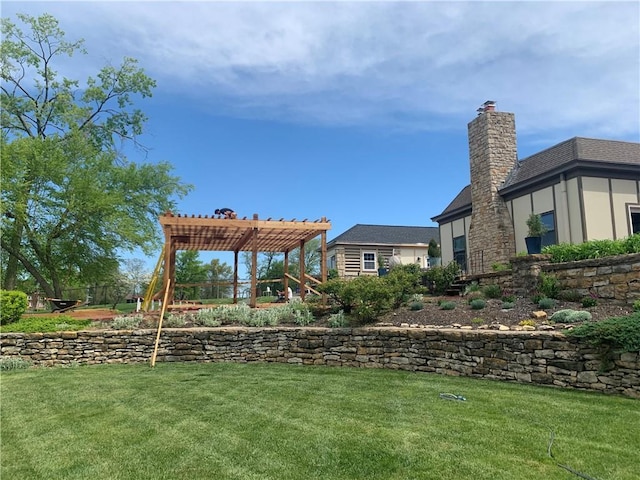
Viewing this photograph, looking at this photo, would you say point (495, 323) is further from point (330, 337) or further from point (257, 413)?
point (257, 413)

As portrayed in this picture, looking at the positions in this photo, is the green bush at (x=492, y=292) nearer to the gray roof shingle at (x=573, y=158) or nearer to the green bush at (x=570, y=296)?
the green bush at (x=570, y=296)

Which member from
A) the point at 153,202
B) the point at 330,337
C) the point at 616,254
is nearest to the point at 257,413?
the point at 330,337

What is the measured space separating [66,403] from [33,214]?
12.9m

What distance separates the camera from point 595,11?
8.00m

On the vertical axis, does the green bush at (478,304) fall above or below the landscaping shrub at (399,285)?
below

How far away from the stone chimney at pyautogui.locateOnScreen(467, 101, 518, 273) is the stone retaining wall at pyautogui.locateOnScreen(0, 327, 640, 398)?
963cm

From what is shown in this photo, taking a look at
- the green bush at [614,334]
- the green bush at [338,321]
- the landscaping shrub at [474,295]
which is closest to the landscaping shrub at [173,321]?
the green bush at [338,321]

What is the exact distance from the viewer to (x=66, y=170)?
53.0ft

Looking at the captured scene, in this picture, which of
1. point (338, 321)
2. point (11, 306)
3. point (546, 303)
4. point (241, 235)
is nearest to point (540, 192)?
point (546, 303)

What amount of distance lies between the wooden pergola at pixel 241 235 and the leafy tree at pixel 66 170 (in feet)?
12.9

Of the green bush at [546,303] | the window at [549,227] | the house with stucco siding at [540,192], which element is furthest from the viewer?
the window at [549,227]

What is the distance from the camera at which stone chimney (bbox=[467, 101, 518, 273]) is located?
16016 millimetres

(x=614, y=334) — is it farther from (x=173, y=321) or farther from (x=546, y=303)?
(x=173, y=321)

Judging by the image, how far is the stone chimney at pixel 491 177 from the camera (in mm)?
16016
